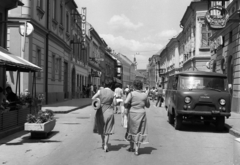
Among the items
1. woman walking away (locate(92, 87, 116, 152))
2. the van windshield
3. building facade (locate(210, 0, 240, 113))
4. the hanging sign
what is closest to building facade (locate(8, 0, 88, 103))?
the hanging sign

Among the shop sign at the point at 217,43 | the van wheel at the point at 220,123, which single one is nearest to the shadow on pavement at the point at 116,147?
the van wheel at the point at 220,123

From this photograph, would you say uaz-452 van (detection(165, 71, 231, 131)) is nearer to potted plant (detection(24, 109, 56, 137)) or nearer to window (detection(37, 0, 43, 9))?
potted plant (detection(24, 109, 56, 137))

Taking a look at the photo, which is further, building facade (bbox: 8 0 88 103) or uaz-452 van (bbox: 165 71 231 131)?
building facade (bbox: 8 0 88 103)

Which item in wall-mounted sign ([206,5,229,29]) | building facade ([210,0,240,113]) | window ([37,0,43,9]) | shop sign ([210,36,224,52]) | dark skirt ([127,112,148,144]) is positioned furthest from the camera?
window ([37,0,43,9])

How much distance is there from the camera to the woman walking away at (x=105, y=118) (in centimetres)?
706

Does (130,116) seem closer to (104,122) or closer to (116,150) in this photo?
(104,122)

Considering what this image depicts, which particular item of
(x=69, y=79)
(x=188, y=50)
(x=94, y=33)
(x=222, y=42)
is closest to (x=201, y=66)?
(x=188, y=50)

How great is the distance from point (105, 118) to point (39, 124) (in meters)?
2.48

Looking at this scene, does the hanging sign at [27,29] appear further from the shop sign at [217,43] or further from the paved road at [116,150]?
the shop sign at [217,43]

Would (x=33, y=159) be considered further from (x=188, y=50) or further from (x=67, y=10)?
(x=188, y=50)

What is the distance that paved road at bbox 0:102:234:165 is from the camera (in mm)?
6340

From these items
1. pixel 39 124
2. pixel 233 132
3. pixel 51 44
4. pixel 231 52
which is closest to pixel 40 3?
pixel 51 44

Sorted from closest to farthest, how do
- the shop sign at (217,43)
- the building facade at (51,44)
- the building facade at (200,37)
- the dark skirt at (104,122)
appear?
the dark skirt at (104,122) < the building facade at (51,44) < the shop sign at (217,43) < the building facade at (200,37)

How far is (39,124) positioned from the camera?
858cm
